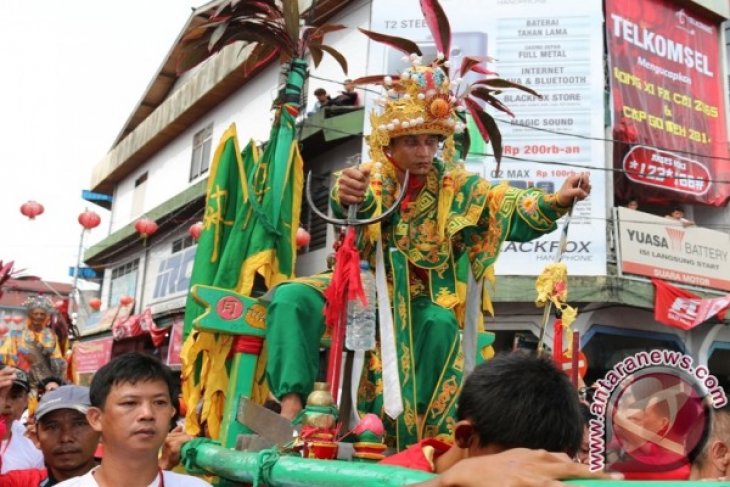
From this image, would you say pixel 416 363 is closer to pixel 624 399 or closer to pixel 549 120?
pixel 624 399

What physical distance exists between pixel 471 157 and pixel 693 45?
4.87 meters

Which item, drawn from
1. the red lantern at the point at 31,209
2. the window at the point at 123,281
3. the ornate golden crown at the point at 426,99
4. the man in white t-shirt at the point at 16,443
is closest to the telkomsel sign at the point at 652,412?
the ornate golden crown at the point at 426,99

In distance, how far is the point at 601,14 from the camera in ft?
40.1

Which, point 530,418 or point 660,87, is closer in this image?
point 530,418

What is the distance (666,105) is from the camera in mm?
12711

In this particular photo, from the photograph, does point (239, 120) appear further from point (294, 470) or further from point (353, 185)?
point (294, 470)

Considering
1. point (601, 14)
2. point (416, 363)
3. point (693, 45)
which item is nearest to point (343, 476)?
point (416, 363)

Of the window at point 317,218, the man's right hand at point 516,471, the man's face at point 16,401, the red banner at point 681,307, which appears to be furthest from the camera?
the window at point 317,218

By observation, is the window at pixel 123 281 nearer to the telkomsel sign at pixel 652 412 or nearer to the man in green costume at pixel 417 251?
the man in green costume at pixel 417 251

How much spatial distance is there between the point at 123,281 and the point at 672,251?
1460 cm

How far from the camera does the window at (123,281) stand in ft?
66.6

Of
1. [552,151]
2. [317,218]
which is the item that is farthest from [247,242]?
[317,218]

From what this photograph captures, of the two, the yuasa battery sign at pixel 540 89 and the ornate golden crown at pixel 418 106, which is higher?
the yuasa battery sign at pixel 540 89

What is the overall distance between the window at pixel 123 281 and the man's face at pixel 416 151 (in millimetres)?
17734
